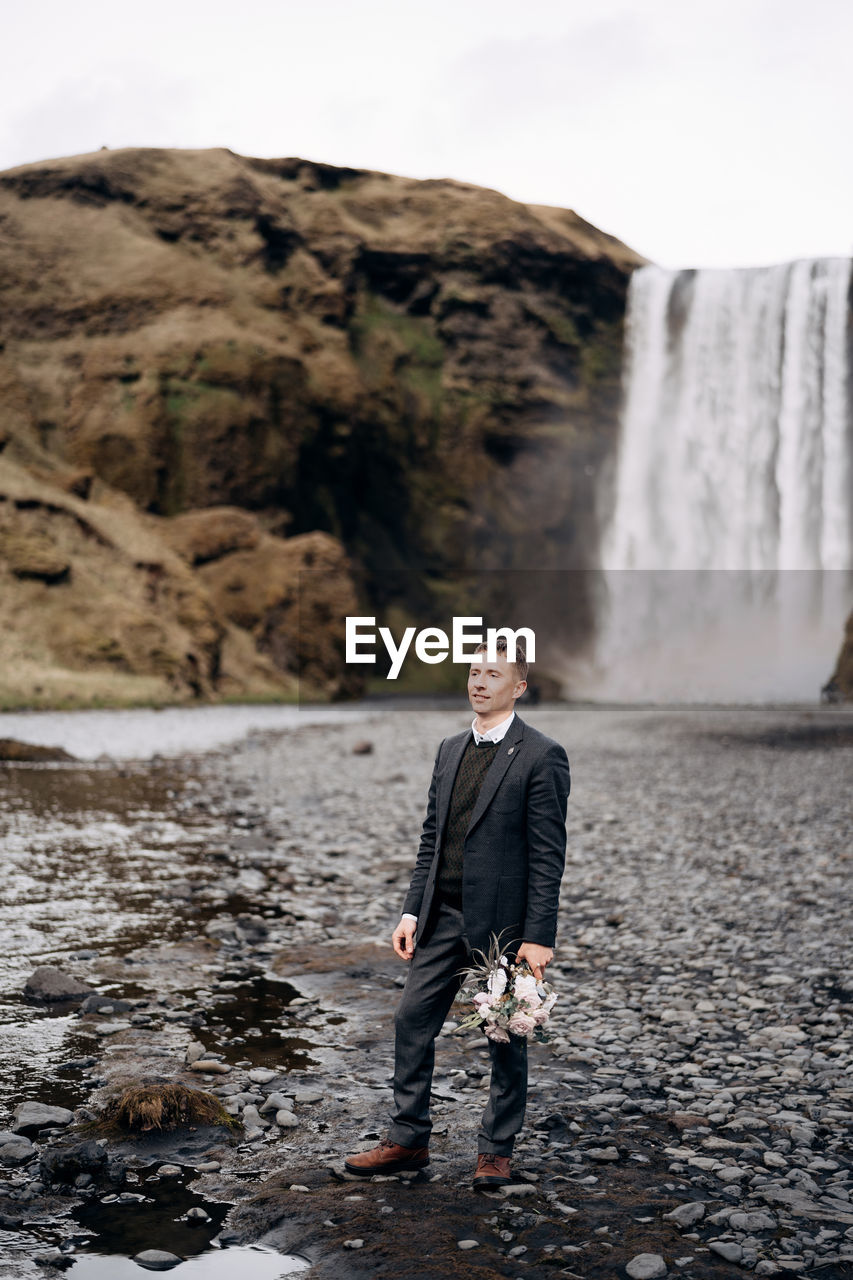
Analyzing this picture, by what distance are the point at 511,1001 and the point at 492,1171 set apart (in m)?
0.81

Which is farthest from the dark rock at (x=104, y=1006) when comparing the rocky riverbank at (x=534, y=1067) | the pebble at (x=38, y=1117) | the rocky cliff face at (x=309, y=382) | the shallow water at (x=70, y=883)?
the rocky cliff face at (x=309, y=382)

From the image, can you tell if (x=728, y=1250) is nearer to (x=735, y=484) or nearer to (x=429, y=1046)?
(x=429, y=1046)

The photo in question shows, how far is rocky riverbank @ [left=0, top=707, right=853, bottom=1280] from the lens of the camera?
417 cm

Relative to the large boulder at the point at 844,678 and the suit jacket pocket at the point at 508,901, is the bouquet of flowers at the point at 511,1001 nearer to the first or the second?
the suit jacket pocket at the point at 508,901

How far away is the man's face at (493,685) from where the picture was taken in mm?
4551

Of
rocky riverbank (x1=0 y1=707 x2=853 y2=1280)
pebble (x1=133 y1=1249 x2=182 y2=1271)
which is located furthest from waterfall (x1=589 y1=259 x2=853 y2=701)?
pebble (x1=133 y1=1249 x2=182 y2=1271)

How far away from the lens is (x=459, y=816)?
4.67 meters

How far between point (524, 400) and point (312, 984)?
57412mm

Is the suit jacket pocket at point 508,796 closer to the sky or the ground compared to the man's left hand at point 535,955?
closer to the sky

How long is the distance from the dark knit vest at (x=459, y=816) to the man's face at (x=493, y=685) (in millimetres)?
172

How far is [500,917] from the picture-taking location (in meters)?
4.50

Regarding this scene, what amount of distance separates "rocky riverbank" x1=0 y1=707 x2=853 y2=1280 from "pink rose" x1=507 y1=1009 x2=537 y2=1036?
0.75 meters

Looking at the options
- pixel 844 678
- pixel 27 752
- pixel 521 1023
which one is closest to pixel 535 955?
pixel 521 1023

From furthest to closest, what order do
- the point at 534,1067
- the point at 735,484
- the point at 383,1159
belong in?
the point at 735,484, the point at 534,1067, the point at 383,1159
